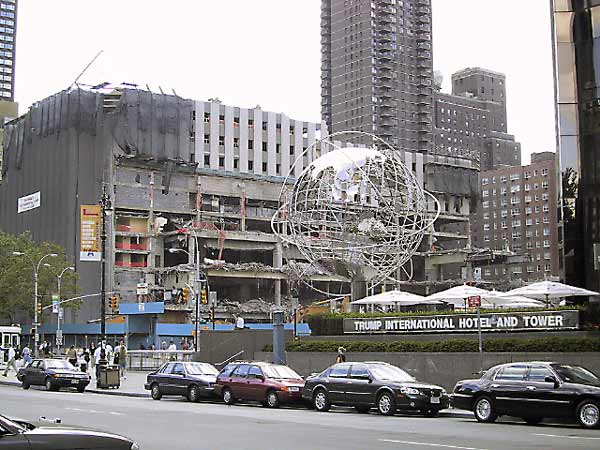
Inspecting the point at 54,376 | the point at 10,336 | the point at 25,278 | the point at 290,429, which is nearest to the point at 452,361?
the point at 290,429

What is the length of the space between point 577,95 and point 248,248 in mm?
75804

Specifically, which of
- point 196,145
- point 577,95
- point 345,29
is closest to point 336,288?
point 196,145

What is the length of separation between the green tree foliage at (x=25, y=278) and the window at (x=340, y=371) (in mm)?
57531

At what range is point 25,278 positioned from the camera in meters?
79.1

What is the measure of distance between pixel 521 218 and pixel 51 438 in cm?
14741

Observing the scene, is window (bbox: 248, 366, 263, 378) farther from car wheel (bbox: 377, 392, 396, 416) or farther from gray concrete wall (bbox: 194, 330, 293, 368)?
gray concrete wall (bbox: 194, 330, 293, 368)

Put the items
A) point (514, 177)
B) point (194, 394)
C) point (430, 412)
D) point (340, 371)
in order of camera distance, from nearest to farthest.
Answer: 1. point (430, 412)
2. point (340, 371)
3. point (194, 394)
4. point (514, 177)

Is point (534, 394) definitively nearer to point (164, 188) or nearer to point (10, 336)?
point (10, 336)

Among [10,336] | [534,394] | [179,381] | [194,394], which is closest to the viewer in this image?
[534,394]

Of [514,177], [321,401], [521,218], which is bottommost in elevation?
[321,401]

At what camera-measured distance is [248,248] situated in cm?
10894

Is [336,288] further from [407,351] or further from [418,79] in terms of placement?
[407,351]

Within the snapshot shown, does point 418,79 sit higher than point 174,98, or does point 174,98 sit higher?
point 418,79

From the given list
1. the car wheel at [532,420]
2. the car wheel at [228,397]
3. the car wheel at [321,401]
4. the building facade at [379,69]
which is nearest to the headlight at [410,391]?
the car wheel at [321,401]
